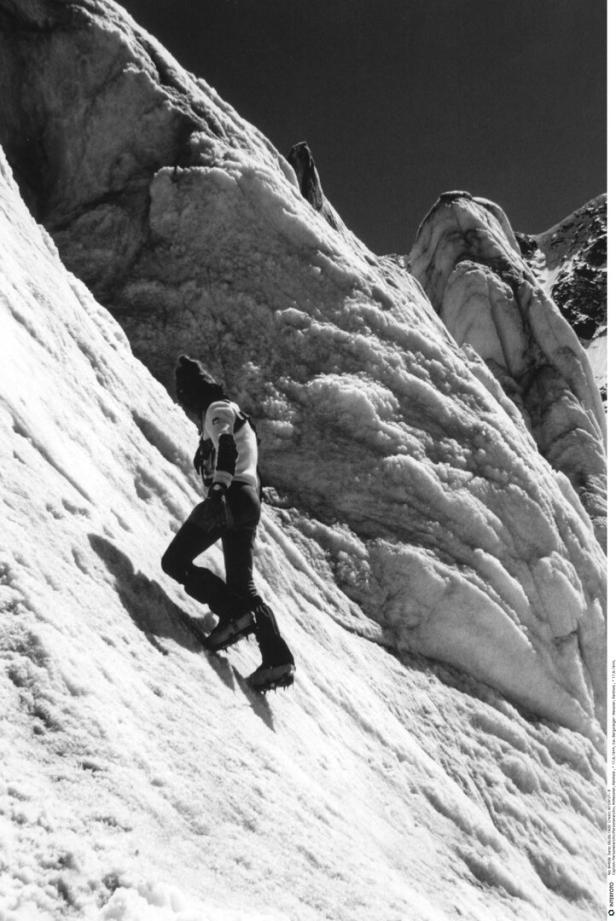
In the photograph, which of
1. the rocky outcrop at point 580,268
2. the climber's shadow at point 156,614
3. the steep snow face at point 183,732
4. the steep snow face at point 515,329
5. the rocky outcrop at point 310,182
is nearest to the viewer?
the steep snow face at point 183,732

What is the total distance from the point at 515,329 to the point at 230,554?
1683 cm

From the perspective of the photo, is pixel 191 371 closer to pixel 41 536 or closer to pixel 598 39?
pixel 41 536

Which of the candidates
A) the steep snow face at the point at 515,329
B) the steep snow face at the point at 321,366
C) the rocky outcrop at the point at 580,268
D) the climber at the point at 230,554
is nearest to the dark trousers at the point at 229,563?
the climber at the point at 230,554

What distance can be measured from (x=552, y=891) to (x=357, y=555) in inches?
127

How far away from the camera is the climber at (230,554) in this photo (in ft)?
15.9

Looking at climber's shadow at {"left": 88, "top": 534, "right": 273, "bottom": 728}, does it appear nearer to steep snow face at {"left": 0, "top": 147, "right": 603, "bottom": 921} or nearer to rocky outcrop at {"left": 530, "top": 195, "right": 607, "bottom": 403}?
steep snow face at {"left": 0, "top": 147, "right": 603, "bottom": 921}

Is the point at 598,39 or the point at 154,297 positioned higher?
the point at 598,39

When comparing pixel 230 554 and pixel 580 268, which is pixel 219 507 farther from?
pixel 580 268

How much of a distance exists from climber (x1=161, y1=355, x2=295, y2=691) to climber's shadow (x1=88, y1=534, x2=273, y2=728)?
0.11 meters

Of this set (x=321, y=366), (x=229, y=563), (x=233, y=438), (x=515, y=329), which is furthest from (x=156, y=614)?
(x=515, y=329)

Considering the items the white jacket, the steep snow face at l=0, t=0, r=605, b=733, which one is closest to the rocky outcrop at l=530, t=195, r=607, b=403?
the steep snow face at l=0, t=0, r=605, b=733

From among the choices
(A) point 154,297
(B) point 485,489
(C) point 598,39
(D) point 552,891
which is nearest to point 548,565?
(B) point 485,489

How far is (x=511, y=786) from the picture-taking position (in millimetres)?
7754

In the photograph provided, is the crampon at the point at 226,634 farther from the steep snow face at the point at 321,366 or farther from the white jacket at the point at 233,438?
the steep snow face at the point at 321,366
